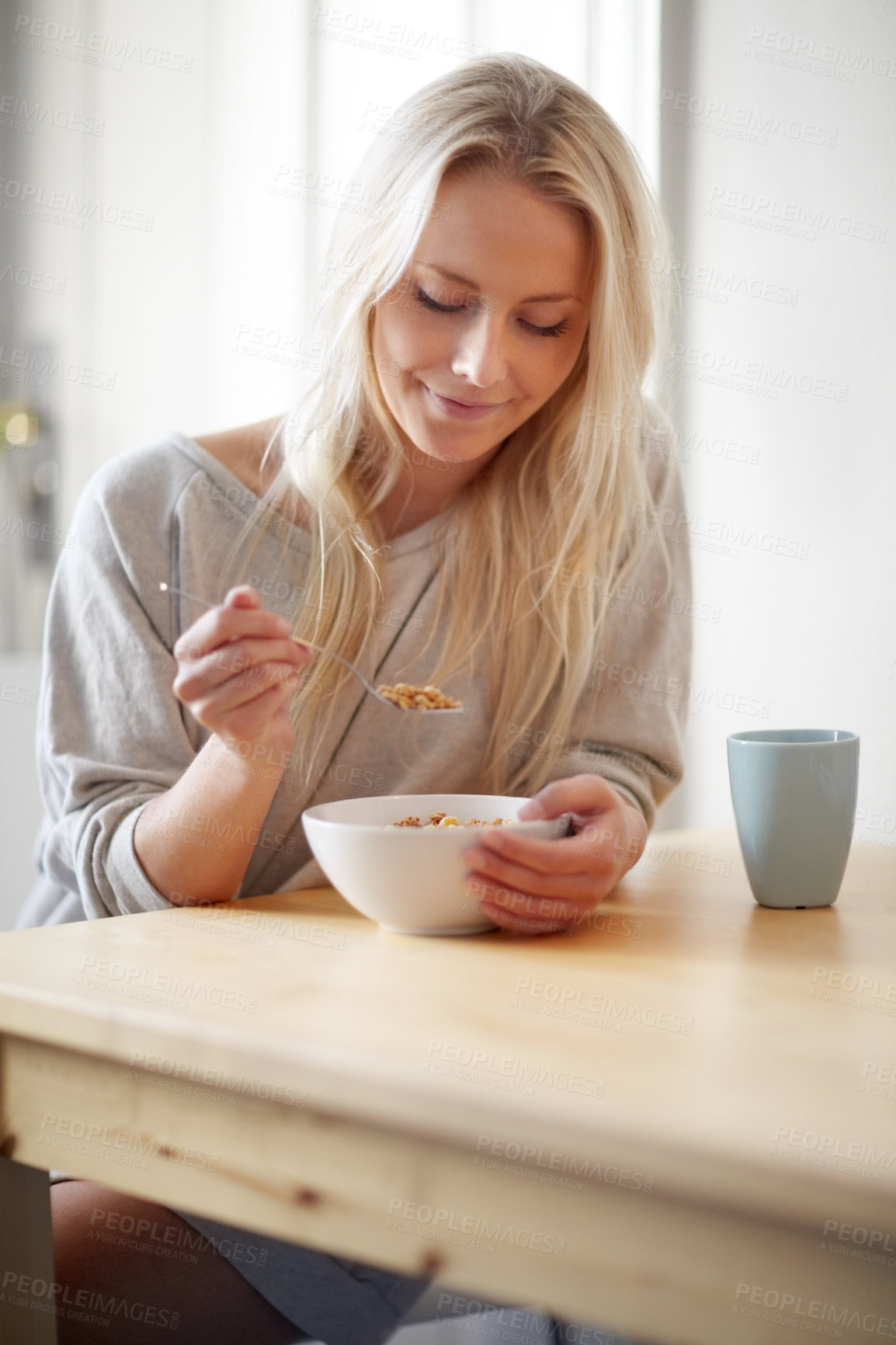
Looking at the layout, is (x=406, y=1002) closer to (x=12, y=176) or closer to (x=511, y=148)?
(x=511, y=148)

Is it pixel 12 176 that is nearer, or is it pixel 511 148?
pixel 511 148

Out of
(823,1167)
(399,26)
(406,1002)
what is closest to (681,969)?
(406,1002)

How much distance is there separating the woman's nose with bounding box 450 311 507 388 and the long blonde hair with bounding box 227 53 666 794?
8 centimetres

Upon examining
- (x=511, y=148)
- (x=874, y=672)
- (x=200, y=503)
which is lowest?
(x=874, y=672)

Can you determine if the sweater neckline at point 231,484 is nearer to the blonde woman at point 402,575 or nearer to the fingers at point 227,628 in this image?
the blonde woman at point 402,575

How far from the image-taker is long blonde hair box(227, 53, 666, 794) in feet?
3.53

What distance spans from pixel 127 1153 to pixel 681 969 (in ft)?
1.06

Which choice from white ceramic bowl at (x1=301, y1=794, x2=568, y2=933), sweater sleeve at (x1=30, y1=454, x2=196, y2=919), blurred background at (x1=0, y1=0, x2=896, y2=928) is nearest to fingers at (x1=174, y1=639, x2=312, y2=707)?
white ceramic bowl at (x1=301, y1=794, x2=568, y2=933)

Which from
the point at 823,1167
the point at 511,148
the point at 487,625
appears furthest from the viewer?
the point at 487,625

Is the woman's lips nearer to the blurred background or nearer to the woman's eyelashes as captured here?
the woman's eyelashes

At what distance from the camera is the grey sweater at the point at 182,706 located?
1.05m

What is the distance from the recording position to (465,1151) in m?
0.51

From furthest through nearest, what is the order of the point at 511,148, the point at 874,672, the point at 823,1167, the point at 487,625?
the point at 874,672, the point at 487,625, the point at 511,148, the point at 823,1167

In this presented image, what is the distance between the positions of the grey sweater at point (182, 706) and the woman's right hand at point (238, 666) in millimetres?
189
